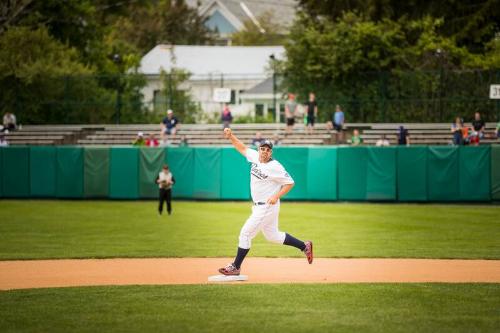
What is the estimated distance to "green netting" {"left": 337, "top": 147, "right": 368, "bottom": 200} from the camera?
33.2 m

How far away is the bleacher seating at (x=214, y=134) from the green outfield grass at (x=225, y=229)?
6135 mm

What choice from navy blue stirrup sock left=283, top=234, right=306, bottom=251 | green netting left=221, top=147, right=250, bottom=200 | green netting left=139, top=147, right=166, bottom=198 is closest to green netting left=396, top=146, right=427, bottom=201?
green netting left=221, top=147, right=250, bottom=200

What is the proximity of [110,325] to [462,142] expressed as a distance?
25516 millimetres

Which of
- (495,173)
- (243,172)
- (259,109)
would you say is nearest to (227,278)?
(495,173)

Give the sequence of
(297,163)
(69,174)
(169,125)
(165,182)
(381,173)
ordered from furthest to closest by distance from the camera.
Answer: (169,125)
(69,174)
(297,163)
(381,173)
(165,182)

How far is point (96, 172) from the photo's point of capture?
35.7 m

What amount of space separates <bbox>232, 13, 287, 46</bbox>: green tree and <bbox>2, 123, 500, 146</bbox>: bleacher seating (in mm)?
34533

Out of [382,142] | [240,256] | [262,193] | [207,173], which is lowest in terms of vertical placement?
[240,256]

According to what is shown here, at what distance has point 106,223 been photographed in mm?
26156

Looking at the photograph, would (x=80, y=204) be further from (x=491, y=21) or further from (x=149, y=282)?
(x=491, y=21)

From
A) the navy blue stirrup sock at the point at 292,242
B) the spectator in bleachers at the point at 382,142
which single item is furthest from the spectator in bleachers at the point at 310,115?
the navy blue stirrup sock at the point at 292,242

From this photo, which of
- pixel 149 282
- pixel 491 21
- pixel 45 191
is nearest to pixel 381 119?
pixel 491 21

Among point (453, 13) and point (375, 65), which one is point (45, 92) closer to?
point (375, 65)

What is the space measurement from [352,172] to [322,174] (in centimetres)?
110
